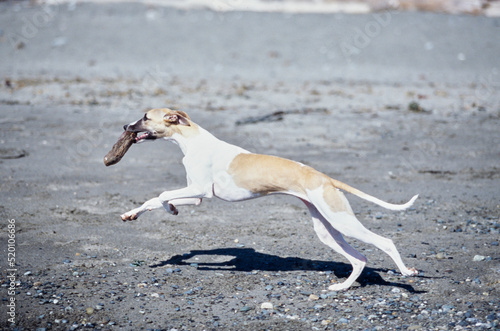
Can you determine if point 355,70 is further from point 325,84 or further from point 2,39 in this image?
point 2,39

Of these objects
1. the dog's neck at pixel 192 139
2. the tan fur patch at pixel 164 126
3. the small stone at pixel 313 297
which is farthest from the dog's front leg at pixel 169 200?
the small stone at pixel 313 297

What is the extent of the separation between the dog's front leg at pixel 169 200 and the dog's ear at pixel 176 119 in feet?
2.35

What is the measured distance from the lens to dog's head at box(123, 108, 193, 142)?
19.3 feet

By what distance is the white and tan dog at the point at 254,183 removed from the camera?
5.39 meters

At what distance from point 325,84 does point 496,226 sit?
40.0 feet

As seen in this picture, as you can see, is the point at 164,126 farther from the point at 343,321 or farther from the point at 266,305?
the point at 343,321

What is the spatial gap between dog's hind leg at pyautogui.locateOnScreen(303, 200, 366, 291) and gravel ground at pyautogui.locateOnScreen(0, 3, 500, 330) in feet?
0.56

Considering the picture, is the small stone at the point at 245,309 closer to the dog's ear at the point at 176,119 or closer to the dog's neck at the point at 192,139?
the dog's neck at the point at 192,139

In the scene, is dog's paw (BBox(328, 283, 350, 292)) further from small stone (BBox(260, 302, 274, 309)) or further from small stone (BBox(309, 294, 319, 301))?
small stone (BBox(260, 302, 274, 309))

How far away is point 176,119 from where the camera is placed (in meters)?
5.88

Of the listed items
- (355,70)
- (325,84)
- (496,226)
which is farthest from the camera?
(355,70)

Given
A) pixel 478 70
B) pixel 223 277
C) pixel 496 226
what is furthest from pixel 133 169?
pixel 478 70

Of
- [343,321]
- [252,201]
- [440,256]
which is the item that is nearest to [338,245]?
[343,321]

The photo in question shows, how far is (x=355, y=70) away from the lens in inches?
873
